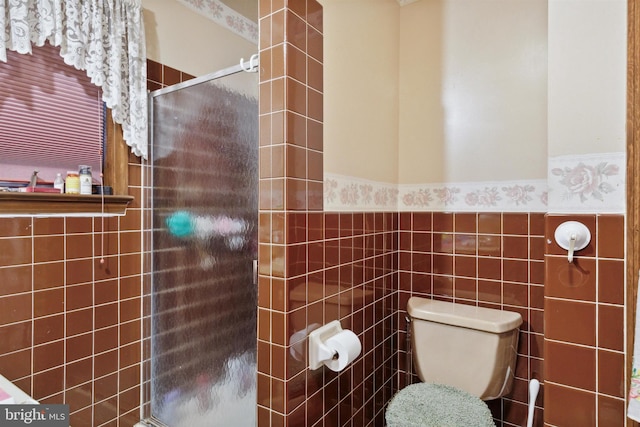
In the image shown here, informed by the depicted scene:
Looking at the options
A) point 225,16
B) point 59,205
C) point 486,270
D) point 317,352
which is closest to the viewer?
point 317,352

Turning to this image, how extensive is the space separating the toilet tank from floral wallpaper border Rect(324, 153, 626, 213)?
48cm

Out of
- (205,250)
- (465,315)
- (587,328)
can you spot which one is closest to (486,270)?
(465,315)

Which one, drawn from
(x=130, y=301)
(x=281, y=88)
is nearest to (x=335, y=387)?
(x=130, y=301)

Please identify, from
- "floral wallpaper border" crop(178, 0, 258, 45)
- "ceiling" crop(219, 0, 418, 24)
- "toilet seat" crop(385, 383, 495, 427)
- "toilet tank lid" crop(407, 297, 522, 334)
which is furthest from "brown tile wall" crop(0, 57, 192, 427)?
"toilet tank lid" crop(407, 297, 522, 334)

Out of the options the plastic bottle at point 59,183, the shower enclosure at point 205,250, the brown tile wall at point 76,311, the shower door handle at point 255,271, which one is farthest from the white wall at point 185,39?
the shower door handle at point 255,271

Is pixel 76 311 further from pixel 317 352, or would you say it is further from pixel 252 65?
pixel 252 65

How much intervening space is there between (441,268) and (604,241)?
30.7 inches

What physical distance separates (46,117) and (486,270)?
1968 mm

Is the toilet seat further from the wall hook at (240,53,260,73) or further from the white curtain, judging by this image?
the white curtain

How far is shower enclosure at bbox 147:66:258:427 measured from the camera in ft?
4.00

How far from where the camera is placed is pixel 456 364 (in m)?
1.35

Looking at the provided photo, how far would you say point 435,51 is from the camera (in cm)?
165

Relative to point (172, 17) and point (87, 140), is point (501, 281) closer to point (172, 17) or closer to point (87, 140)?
point (87, 140)

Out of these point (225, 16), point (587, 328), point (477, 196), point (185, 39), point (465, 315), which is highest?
point (225, 16)
